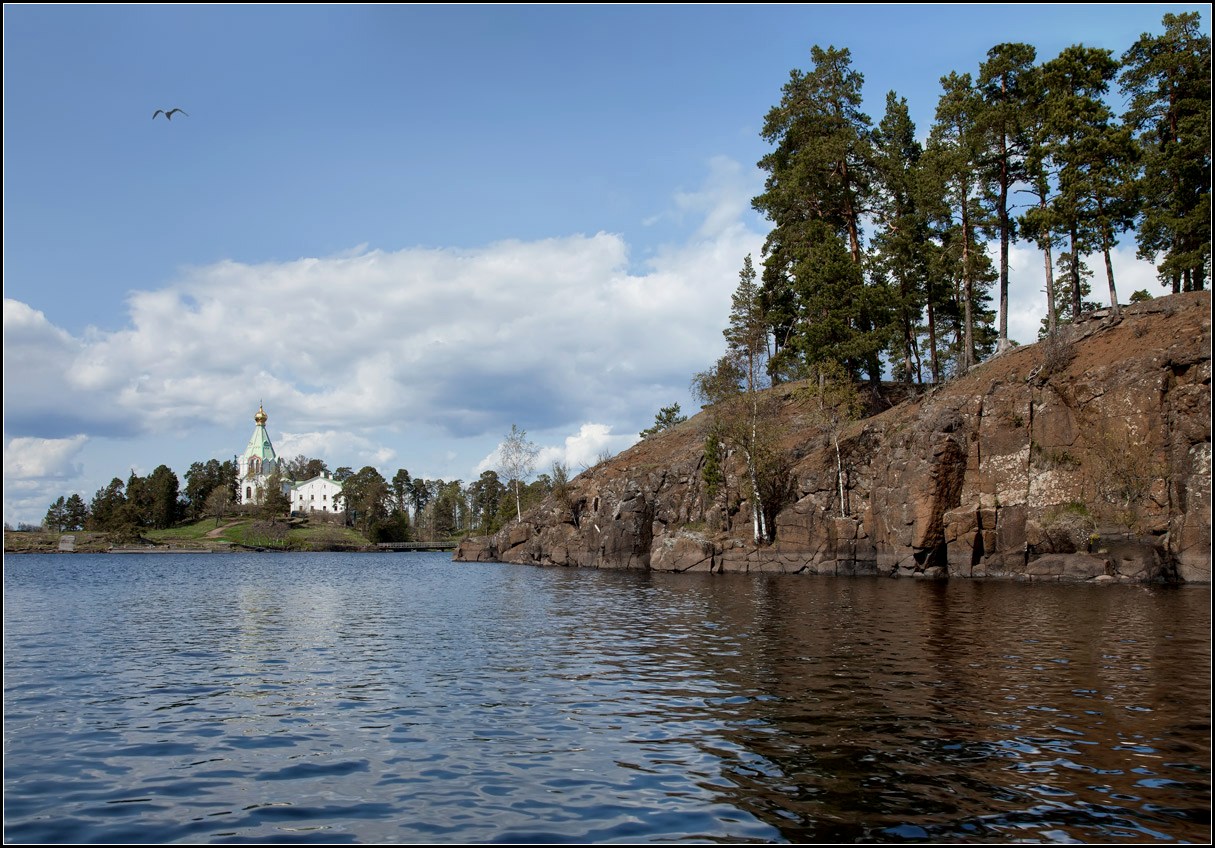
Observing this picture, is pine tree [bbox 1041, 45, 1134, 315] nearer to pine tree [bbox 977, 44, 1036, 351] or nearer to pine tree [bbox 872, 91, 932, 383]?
pine tree [bbox 977, 44, 1036, 351]

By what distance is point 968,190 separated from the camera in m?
69.8

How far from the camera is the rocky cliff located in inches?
1890

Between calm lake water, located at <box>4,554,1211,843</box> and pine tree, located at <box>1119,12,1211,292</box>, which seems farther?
pine tree, located at <box>1119,12,1211,292</box>

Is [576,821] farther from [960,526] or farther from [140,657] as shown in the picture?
[960,526]

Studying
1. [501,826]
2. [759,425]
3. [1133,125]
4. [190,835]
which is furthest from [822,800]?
[1133,125]

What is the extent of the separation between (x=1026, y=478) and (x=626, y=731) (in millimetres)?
48299

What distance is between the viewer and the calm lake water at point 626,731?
11.3 m

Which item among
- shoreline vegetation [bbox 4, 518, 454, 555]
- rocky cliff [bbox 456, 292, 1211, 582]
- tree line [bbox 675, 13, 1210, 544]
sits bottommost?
shoreline vegetation [bbox 4, 518, 454, 555]

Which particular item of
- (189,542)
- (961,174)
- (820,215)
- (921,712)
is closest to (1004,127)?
(961,174)

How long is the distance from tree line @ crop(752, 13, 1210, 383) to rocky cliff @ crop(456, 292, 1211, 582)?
24.6 feet

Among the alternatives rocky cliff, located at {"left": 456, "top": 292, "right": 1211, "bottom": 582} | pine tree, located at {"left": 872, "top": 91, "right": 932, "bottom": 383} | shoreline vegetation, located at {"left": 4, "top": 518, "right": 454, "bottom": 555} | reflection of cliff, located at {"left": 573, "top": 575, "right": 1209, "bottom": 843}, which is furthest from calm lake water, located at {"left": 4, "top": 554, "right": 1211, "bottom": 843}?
shoreline vegetation, located at {"left": 4, "top": 518, "right": 454, "bottom": 555}

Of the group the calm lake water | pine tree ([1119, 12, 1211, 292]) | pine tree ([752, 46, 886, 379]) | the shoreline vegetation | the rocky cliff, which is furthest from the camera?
the shoreline vegetation

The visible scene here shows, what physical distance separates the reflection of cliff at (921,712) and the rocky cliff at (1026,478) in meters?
16.4

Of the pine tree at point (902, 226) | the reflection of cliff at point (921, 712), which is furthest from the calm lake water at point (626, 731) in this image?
the pine tree at point (902, 226)
